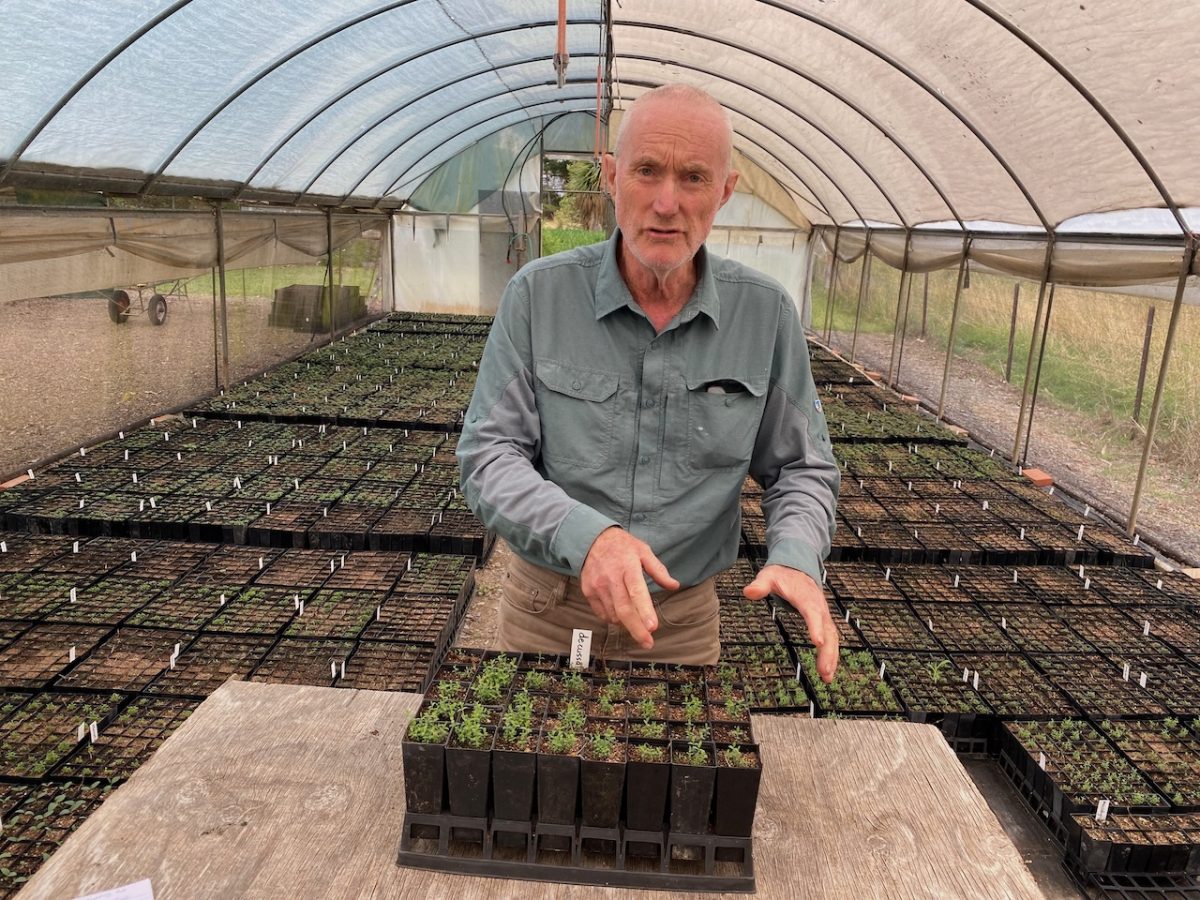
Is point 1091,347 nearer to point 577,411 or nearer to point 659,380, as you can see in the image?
point 659,380

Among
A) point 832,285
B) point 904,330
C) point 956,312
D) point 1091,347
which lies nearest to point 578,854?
point 956,312

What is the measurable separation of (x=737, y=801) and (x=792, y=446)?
0.78 meters

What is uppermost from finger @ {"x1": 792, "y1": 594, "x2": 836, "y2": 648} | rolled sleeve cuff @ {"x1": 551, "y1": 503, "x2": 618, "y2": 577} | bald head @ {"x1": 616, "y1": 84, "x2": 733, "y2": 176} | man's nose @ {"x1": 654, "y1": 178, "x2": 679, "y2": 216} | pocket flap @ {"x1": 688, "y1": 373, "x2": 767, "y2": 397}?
bald head @ {"x1": 616, "y1": 84, "x2": 733, "y2": 176}

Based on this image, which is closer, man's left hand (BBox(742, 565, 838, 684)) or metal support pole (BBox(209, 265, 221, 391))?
man's left hand (BBox(742, 565, 838, 684))

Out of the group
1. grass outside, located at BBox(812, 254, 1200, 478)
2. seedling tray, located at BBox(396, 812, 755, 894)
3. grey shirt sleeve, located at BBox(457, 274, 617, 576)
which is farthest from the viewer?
grass outside, located at BBox(812, 254, 1200, 478)

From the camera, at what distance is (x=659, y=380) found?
1.85m

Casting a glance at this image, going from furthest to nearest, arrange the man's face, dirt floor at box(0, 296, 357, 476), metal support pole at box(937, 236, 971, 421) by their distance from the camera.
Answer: metal support pole at box(937, 236, 971, 421), dirt floor at box(0, 296, 357, 476), the man's face

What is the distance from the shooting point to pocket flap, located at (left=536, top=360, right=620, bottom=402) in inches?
72.0

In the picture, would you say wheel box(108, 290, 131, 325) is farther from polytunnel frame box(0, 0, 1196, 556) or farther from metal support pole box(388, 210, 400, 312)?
metal support pole box(388, 210, 400, 312)

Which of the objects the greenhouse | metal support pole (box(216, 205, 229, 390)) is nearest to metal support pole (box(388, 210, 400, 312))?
the greenhouse

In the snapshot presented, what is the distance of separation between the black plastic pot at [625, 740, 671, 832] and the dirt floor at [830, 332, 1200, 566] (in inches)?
263

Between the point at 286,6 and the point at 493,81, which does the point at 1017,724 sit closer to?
the point at 286,6

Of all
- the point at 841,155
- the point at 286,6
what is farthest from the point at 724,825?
the point at 841,155

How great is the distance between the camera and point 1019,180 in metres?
7.46
